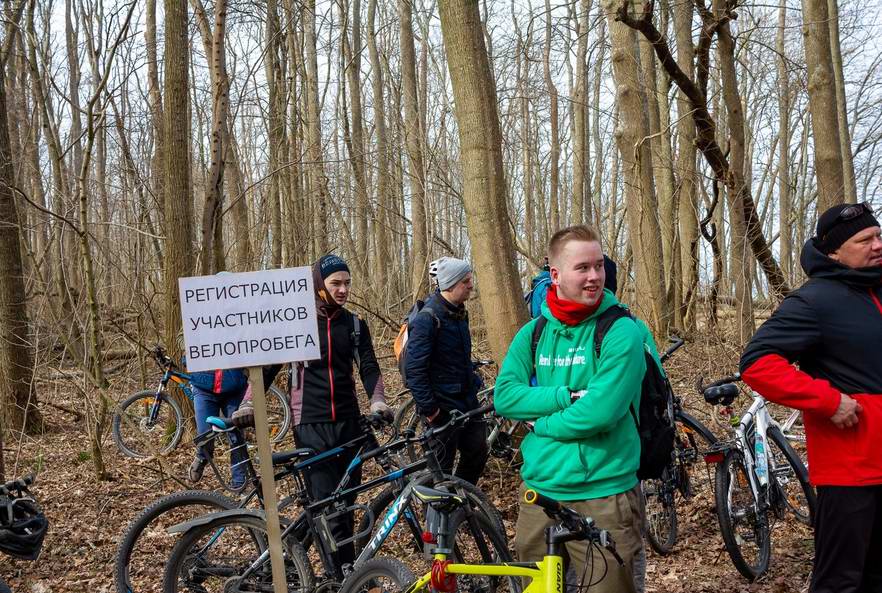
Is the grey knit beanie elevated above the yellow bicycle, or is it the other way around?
the grey knit beanie

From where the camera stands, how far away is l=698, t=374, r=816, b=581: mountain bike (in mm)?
4785

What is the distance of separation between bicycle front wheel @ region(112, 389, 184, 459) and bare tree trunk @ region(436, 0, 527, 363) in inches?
184

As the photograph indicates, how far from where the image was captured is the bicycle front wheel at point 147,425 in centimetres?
899

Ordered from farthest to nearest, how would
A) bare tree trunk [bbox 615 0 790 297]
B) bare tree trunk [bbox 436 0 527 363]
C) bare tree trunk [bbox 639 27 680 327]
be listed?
bare tree trunk [bbox 639 27 680 327] → bare tree trunk [bbox 615 0 790 297] → bare tree trunk [bbox 436 0 527 363]

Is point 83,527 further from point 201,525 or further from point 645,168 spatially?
point 645,168

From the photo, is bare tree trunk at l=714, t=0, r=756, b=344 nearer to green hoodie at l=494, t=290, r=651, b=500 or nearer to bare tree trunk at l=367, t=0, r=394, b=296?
bare tree trunk at l=367, t=0, r=394, b=296

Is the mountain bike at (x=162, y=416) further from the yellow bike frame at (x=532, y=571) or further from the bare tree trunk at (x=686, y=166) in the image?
the yellow bike frame at (x=532, y=571)

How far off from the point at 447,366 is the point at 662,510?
180 centimetres

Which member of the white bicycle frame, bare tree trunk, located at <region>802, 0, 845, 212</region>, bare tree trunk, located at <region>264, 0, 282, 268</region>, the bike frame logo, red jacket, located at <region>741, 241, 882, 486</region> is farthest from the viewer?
bare tree trunk, located at <region>264, 0, 282, 268</region>

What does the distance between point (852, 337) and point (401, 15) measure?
1567 centimetres

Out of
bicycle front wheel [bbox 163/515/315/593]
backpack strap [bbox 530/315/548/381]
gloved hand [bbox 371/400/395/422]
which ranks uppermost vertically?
backpack strap [bbox 530/315/548/381]

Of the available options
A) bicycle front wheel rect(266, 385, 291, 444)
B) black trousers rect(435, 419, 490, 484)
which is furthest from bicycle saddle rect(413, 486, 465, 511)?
bicycle front wheel rect(266, 385, 291, 444)

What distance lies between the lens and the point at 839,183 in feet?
29.7

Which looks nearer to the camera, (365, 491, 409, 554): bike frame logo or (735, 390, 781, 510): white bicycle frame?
(365, 491, 409, 554): bike frame logo
